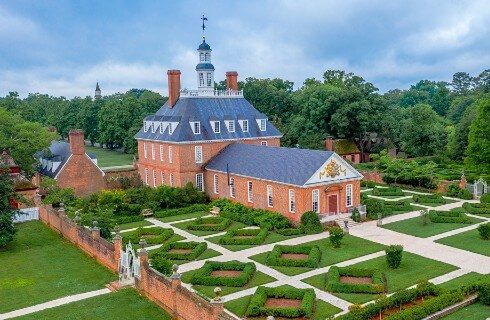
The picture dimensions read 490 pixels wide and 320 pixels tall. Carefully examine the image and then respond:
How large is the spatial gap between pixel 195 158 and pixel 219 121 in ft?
14.0

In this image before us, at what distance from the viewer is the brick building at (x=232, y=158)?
3375cm

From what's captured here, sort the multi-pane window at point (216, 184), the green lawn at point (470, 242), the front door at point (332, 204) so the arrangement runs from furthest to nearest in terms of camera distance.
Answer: the multi-pane window at point (216, 184), the front door at point (332, 204), the green lawn at point (470, 242)

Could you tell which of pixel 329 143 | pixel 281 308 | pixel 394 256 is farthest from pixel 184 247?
pixel 329 143

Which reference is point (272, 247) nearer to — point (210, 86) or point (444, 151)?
point (210, 86)

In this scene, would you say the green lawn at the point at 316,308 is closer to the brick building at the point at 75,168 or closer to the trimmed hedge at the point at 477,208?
the trimmed hedge at the point at 477,208

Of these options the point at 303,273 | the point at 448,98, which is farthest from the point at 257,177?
the point at 448,98

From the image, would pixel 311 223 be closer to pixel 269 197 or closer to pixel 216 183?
pixel 269 197

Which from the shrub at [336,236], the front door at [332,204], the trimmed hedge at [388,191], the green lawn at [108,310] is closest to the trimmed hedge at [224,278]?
the green lawn at [108,310]

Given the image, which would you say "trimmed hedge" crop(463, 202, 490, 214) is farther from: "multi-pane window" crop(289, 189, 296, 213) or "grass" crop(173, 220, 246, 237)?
"grass" crop(173, 220, 246, 237)

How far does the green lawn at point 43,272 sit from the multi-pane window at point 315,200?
1457cm

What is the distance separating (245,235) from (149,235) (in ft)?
20.3

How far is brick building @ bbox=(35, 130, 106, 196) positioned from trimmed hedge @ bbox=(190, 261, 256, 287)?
2270cm

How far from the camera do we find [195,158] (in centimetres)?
4247

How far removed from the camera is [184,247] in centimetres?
2859
